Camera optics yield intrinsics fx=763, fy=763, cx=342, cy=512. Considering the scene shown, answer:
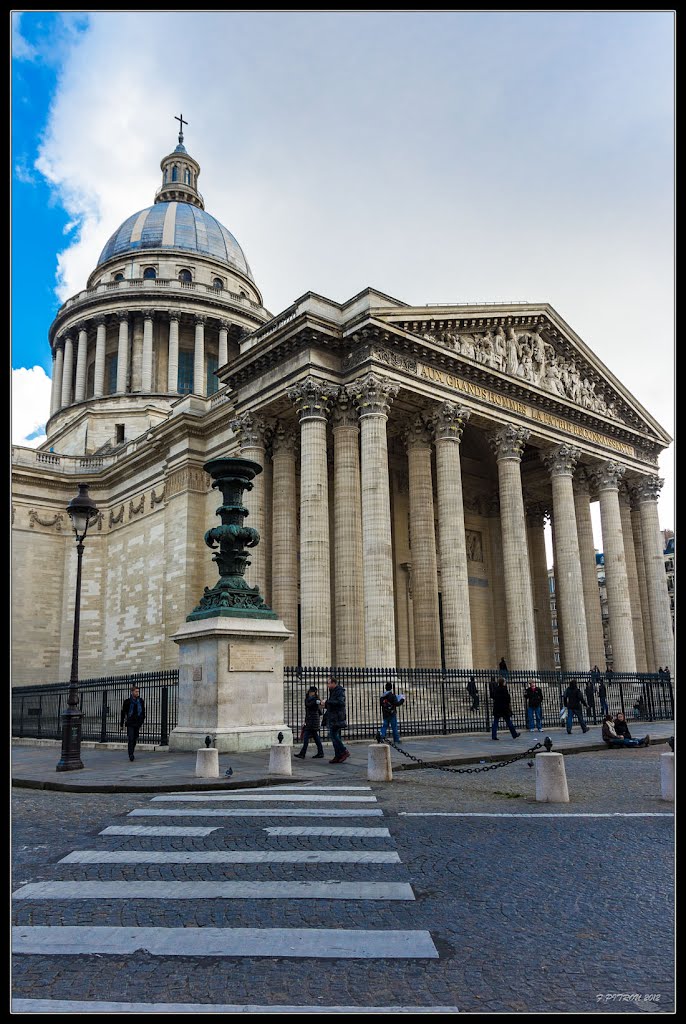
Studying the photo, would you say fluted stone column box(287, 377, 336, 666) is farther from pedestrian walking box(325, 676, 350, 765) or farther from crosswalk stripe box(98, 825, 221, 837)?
crosswalk stripe box(98, 825, 221, 837)

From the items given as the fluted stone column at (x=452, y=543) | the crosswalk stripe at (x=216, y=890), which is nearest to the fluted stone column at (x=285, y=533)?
the fluted stone column at (x=452, y=543)

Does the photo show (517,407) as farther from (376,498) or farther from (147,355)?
(147,355)

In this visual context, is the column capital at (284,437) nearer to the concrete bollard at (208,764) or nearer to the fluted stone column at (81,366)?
the concrete bollard at (208,764)

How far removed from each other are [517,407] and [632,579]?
14.2m

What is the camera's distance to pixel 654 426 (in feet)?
145

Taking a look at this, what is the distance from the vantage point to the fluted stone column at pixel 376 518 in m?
26.6

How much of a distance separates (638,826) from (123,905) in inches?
251

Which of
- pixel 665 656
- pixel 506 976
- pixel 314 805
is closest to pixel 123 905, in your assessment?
pixel 506 976

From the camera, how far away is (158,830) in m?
8.73

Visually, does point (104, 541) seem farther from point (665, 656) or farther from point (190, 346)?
point (665, 656)

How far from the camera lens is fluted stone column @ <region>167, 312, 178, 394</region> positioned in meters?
57.2

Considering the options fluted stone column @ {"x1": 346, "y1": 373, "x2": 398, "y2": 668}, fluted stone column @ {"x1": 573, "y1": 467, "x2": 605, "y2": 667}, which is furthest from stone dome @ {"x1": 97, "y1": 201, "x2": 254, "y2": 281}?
fluted stone column @ {"x1": 346, "y1": 373, "x2": 398, "y2": 668}

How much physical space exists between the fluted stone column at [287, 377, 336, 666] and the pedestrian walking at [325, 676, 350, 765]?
34.0 feet

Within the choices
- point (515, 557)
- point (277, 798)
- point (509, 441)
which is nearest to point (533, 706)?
point (515, 557)
